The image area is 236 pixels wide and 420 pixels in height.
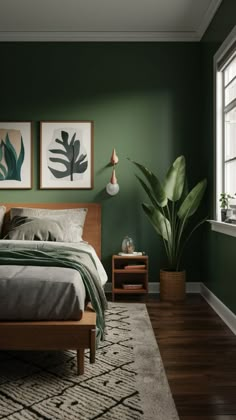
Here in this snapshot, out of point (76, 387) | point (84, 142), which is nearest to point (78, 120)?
point (84, 142)

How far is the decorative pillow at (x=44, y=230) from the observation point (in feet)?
14.3

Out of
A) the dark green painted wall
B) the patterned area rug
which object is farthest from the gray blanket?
the dark green painted wall

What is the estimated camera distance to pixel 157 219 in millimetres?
4715

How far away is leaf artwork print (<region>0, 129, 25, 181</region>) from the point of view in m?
5.11

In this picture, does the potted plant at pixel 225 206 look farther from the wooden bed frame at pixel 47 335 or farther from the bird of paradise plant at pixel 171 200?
the wooden bed frame at pixel 47 335

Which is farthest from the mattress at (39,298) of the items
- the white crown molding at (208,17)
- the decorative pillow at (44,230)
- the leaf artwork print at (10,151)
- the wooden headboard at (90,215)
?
the white crown molding at (208,17)

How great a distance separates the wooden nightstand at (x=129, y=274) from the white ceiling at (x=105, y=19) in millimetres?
2466

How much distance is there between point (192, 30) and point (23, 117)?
6.94 feet

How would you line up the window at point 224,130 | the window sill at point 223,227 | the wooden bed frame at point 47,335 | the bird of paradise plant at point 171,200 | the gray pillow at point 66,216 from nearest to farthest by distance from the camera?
the wooden bed frame at point 47,335, the window sill at point 223,227, the window at point 224,130, the gray pillow at point 66,216, the bird of paradise plant at point 171,200

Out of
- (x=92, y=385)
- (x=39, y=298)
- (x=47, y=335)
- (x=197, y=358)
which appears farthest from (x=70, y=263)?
(x=197, y=358)

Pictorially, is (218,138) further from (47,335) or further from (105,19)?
(47,335)

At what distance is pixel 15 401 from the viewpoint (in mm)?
2326

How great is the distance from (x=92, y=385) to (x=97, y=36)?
3.86 meters

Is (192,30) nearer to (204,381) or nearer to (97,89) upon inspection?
(97,89)
